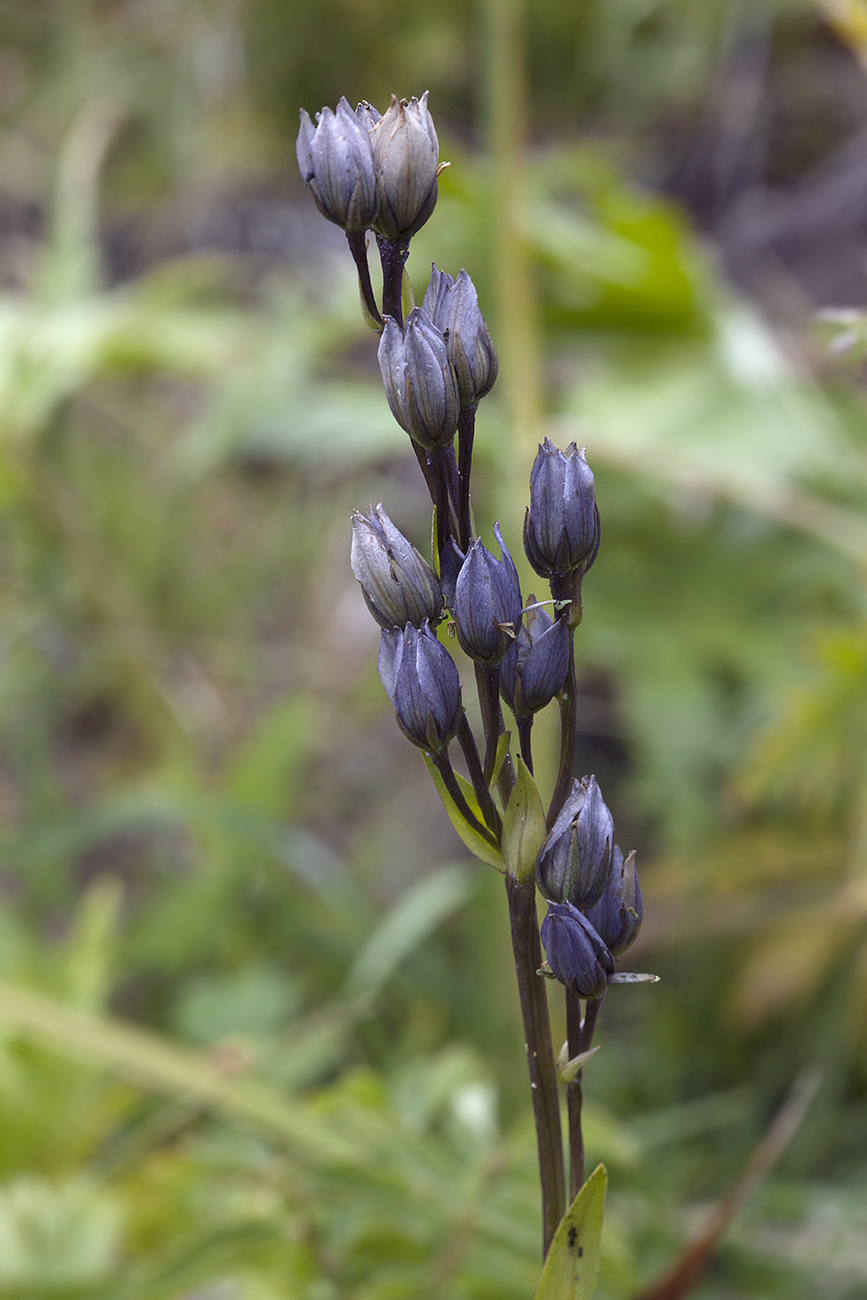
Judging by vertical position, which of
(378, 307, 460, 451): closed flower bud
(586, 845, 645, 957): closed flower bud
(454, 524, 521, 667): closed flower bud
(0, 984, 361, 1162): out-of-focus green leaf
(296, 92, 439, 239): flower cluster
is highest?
(296, 92, 439, 239): flower cluster

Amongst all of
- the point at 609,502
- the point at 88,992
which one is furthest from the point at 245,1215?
the point at 609,502

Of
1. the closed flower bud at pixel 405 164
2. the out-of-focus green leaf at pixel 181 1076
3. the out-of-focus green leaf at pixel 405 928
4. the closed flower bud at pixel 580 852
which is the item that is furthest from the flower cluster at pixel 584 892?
the out-of-focus green leaf at pixel 405 928

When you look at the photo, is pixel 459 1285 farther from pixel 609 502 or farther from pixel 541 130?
pixel 541 130

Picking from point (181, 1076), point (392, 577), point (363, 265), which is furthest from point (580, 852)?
point (181, 1076)

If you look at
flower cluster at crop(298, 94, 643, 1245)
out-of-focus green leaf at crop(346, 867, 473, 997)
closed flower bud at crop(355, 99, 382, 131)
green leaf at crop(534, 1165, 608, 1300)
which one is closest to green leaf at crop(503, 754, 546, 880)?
flower cluster at crop(298, 94, 643, 1245)

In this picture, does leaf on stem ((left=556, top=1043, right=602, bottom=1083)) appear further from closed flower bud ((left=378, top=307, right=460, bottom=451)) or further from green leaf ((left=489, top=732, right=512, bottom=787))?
closed flower bud ((left=378, top=307, right=460, bottom=451))
